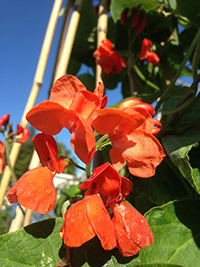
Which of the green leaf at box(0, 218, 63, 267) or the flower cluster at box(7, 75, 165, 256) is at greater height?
the flower cluster at box(7, 75, 165, 256)

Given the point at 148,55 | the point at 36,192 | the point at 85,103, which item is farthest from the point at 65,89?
the point at 148,55

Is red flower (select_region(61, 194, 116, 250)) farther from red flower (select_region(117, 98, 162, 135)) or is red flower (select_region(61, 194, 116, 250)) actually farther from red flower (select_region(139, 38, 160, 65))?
red flower (select_region(139, 38, 160, 65))

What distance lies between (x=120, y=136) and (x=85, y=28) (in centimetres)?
104

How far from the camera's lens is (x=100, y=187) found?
1.01 feet

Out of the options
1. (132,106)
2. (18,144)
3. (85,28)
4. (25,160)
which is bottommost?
(25,160)

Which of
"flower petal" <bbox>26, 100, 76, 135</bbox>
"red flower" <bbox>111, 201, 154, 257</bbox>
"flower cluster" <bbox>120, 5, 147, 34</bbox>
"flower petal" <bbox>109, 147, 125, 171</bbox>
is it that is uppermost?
"flower cluster" <bbox>120, 5, 147, 34</bbox>

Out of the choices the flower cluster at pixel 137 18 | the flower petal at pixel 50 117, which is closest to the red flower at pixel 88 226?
the flower petal at pixel 50 117

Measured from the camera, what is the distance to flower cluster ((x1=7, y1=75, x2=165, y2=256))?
280 millimetres

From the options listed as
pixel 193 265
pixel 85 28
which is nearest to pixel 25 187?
pixel 193 265

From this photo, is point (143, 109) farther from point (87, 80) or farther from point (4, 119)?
point (87, 80)

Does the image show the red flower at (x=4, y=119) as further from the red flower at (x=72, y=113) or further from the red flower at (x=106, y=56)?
the red flower at (x=72, y=113)

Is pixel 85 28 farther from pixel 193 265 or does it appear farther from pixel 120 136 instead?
pixel 193 265

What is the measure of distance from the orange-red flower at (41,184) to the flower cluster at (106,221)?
0.03m

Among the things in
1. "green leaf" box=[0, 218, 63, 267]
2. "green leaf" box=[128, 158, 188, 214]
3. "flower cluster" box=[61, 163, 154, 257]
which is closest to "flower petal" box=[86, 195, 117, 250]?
"flower cluster" box=[61, 163, 154, 257]
